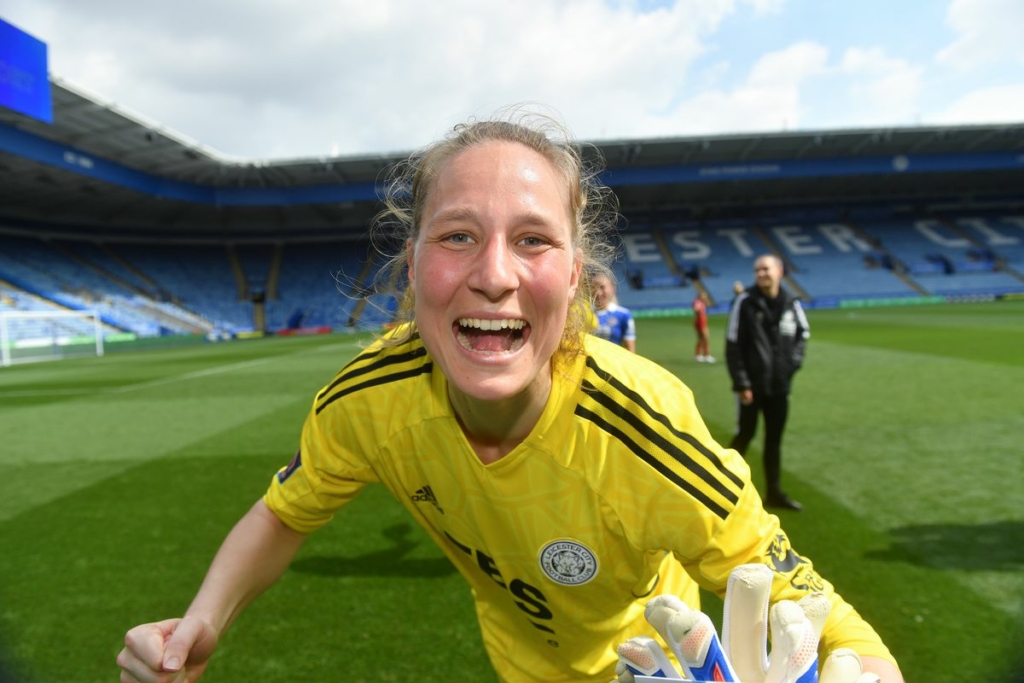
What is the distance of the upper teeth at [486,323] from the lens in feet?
4.38

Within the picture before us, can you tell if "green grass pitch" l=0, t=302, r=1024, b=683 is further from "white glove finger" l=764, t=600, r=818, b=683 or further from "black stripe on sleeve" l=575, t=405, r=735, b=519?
"white glove finger" l=764, t=600, r=818, b=683

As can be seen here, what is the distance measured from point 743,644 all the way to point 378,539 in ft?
12.9

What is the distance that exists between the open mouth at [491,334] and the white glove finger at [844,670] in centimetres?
80

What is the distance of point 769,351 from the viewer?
5164mm

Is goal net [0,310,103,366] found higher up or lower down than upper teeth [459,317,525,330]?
higher up

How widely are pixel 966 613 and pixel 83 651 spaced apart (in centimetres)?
454

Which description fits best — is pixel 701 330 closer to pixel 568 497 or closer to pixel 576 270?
pixel 576 270

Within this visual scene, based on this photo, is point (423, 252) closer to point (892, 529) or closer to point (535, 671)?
point (535, 671)

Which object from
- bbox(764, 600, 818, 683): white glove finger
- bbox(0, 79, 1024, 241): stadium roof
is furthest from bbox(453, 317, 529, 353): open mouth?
bbox(0, 79, 1024, 241): stadium roof

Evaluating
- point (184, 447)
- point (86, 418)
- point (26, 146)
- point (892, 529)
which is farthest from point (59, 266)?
point (892, 529)

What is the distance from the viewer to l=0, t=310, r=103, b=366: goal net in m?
22.5

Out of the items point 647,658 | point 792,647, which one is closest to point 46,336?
point 647,658

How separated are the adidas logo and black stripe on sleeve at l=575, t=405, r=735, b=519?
53cm

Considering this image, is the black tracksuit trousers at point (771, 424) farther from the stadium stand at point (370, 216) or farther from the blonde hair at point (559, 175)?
the stadium stand at point (370, 216)
